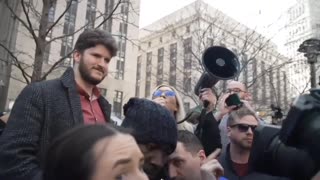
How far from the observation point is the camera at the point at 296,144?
3.64 ft

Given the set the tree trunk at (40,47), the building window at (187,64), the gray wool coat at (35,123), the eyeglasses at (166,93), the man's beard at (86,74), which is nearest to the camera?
the gray wool coat at (35,123)

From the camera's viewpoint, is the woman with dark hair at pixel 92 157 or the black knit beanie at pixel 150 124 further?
the black knit beanie at pixel 150 124

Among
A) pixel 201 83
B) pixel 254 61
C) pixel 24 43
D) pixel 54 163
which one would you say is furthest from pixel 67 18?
pixel 54 163

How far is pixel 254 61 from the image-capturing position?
1360 cm

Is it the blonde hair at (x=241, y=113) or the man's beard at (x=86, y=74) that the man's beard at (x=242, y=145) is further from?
the man's beard at (x=86, y=74)

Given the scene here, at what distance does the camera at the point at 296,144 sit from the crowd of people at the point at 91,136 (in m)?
0.49

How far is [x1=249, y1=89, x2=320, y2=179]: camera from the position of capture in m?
1.11

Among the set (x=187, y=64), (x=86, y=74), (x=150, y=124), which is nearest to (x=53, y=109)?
(x=86, y=74)

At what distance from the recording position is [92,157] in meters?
1.30

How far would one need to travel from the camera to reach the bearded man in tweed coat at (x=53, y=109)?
74.0 inches

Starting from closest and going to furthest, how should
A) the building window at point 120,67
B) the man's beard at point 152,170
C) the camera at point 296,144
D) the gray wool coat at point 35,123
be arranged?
the camera at point 296,144, the gray wool coat at point 35,123, the man's beard at point 152,170, the building window at point 120,67

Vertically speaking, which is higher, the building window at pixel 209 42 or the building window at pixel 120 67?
the building window at pixel 120 67

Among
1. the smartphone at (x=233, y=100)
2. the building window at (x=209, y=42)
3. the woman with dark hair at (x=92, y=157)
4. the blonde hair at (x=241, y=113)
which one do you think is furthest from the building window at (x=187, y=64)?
the woman with dark hair at (x=92, y=157)

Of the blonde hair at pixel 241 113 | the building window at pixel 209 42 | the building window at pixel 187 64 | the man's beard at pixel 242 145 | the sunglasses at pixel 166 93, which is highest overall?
the building window at pixel 209 42
